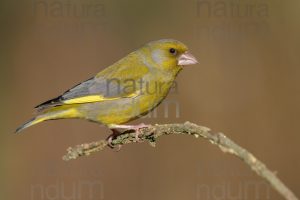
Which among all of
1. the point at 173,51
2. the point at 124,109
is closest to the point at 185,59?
the point at 173,51

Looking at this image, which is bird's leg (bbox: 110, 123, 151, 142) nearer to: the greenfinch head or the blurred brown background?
the greenfinch head

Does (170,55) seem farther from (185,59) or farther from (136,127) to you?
(136,127)

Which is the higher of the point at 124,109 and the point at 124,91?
the point at 124,91

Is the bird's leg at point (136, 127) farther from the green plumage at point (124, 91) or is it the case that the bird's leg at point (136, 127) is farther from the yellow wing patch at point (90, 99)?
the yellow wing patch at point (90, 99)

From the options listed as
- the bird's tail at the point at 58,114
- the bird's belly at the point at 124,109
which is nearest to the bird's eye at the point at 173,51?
the bird's belly at the point at 124,109

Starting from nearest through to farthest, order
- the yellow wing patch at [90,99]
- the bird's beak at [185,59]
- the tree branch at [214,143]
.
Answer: the tree branch at [214,143], the yellow wing patch at [90,99], the bird's beak at [185,59]

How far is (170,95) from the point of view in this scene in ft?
25.9

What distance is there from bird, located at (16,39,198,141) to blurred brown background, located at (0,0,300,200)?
7.27ft

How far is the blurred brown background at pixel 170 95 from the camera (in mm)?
7387

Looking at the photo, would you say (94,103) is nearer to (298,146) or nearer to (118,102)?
(118,102)

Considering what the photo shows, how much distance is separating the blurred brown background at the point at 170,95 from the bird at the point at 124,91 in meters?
2.22

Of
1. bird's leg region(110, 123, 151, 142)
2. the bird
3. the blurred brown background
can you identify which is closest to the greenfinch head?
the bird

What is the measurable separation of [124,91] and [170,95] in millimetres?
3025

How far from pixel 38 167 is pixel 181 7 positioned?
378 centimetres
